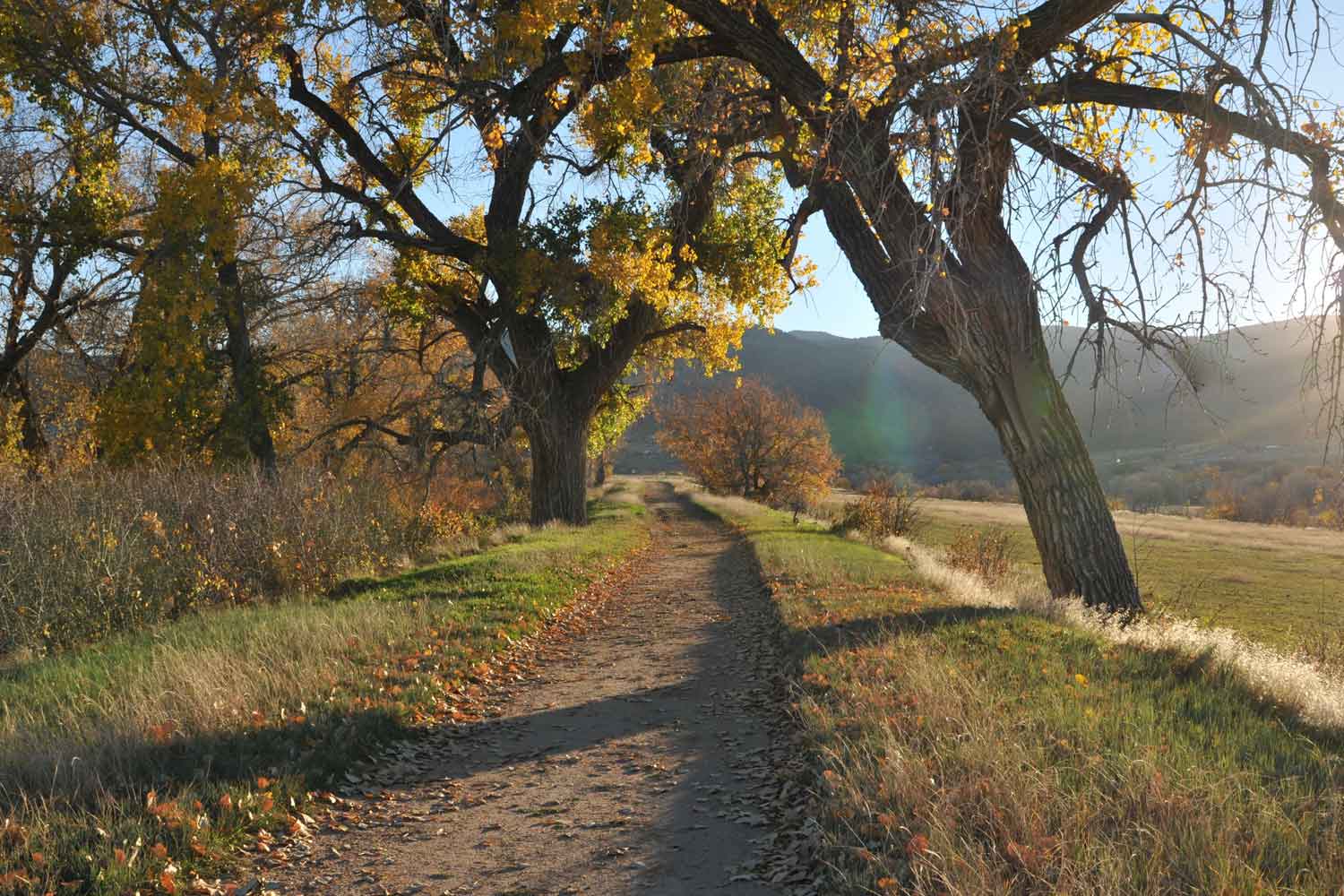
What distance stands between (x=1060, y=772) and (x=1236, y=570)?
97.2 feet

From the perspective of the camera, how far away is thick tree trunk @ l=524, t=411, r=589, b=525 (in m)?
20.8

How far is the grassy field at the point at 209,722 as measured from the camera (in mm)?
4395

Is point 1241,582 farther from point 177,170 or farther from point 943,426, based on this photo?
point 943,426

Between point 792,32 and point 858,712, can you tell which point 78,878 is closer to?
point 858,712

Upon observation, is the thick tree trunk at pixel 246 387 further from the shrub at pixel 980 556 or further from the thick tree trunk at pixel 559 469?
the shrub at pixel 980 556

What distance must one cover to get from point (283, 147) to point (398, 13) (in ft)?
18.0

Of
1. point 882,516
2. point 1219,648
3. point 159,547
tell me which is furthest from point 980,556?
point 159,547

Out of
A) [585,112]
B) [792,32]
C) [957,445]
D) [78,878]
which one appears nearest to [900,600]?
[792,32]

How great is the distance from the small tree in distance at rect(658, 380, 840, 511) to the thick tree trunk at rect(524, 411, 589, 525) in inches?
1156

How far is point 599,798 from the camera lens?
18.8 ft

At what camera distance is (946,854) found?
388cm

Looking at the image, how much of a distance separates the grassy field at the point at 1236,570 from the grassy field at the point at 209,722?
10.2 metres

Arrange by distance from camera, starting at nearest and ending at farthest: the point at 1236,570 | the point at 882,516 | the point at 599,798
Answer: the point at 599,798 < the point at 882,516 < the point at 1236,570

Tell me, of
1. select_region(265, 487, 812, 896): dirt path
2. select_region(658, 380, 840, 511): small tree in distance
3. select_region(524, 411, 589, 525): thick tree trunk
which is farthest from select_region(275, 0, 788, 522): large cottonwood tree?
select_region(658, 380, 840, 511): small tree in distance
